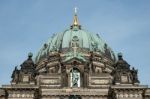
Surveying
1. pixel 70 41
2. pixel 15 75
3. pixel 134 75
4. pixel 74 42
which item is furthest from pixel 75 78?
pixel 70 41

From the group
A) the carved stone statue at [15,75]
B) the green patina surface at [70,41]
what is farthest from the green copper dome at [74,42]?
the carved stone statue at [15,75]

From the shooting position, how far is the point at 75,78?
63188mm

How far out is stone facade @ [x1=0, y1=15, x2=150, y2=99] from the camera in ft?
190

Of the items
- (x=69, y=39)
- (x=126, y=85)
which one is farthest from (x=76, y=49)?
(x=126, y=85)

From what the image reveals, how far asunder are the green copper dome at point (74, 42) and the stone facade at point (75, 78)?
60 cm

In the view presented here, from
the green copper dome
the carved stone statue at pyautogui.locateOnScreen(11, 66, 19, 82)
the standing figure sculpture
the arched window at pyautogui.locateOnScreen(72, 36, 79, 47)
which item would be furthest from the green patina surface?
the standing figure sculpture

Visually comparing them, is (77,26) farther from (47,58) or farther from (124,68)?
(124,68)

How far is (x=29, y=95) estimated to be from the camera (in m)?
57.6

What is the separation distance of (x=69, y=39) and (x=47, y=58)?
597cm

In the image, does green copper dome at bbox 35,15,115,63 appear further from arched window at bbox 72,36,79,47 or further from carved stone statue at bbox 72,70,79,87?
carved stone statue at bbox 72,70,79,87

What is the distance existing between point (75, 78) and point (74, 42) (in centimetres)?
1345

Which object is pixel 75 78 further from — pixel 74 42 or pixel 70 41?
pixel 70 41

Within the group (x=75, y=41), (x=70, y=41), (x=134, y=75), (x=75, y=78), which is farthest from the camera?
(x=70, y=41)

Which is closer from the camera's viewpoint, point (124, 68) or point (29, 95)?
point (29, 95)
